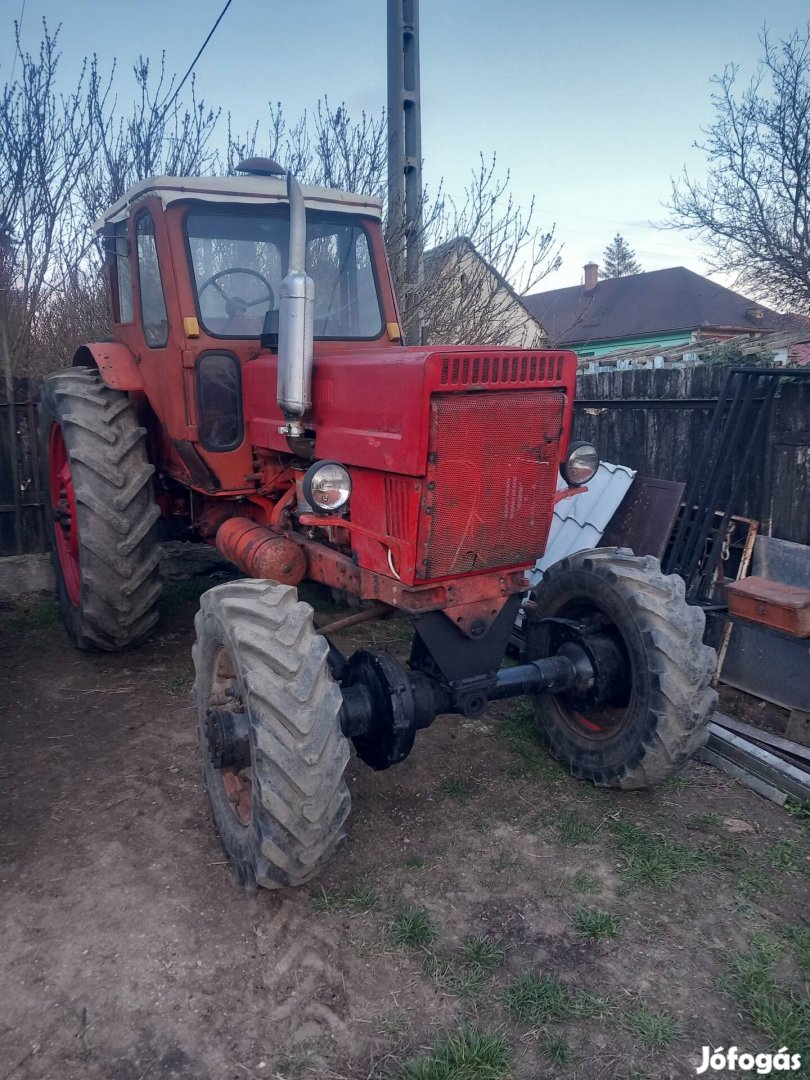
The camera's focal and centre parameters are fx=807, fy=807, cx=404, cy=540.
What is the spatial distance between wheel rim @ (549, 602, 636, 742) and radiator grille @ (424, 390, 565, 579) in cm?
56

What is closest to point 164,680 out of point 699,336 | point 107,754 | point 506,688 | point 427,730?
point 107,754

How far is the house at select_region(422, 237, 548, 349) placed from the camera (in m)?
8.33

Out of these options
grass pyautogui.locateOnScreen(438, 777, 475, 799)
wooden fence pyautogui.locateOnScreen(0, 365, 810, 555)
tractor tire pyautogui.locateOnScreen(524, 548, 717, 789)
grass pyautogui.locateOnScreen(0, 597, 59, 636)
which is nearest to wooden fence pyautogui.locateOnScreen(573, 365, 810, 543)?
wooden fence pyautogui.locateOnScreen(0, 365, 810, 555)

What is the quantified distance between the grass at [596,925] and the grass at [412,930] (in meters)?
0.49

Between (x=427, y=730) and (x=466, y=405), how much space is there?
6.29 feet

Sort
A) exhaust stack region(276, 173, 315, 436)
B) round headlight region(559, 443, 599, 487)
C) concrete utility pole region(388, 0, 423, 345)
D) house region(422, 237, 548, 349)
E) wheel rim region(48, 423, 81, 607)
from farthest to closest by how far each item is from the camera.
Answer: house region(422, 237, 548, 349) → concrete utility pole region(388, 0, 423, 345) → wheel rim region(48, 423, 81, 607) → round headlight region(559, 443, 599, 487) → exhaust stack region(276, 173, 315, 436)

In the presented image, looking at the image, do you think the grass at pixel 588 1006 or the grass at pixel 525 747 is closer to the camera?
the grass at pixel 588 1006

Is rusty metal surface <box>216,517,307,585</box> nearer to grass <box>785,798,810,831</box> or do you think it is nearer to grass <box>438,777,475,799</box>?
grass <box>438,777,475,799</box>

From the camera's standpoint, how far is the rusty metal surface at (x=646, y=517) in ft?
16.9

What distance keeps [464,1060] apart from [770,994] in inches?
38.0

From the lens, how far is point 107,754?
3.87m

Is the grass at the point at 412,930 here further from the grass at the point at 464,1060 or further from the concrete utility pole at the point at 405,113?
the concrete utility pole at the point at 405,113

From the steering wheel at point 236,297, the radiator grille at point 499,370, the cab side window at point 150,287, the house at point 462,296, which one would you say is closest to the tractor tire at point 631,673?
the radiator grille at point 499,370

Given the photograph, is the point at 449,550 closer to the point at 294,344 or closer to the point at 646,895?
the point at 294,344
